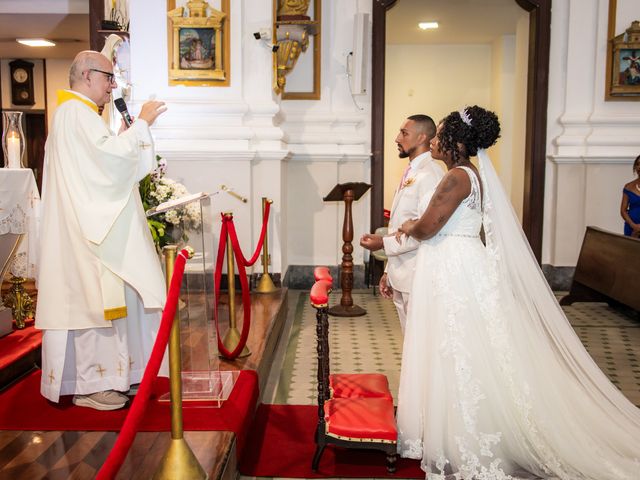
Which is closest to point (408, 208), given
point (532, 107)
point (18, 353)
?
point (18, 353)

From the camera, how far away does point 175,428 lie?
Result: 2766 mm

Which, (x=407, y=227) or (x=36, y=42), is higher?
(x=36, y=42)

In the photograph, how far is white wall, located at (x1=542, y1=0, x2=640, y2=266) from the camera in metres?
8.86

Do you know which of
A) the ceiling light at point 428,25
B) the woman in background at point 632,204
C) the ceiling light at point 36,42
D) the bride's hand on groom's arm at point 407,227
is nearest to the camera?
the bride's hand on groom's arm at point 407,227

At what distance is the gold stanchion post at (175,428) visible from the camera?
2725mm

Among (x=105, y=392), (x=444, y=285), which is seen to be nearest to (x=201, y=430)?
(x=105, y=392)

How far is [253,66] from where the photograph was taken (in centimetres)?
765

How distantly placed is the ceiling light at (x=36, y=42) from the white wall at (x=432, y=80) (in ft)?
22.5

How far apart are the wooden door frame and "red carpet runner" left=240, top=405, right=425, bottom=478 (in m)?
5.36

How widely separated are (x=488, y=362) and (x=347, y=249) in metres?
4.42

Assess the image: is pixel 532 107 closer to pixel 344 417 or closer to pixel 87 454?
pixel 344 417

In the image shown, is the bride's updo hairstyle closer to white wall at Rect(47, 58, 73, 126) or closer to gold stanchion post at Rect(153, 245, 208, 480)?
gold stanchion post at Rect(153, 245, 208, 480)

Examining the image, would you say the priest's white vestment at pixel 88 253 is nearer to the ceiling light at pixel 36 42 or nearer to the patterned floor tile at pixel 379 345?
the patterned floor tile at pixel 379 345

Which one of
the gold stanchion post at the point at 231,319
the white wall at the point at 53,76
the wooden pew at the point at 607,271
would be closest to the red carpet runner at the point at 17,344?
the gold stanchion post at the point at 231,319
